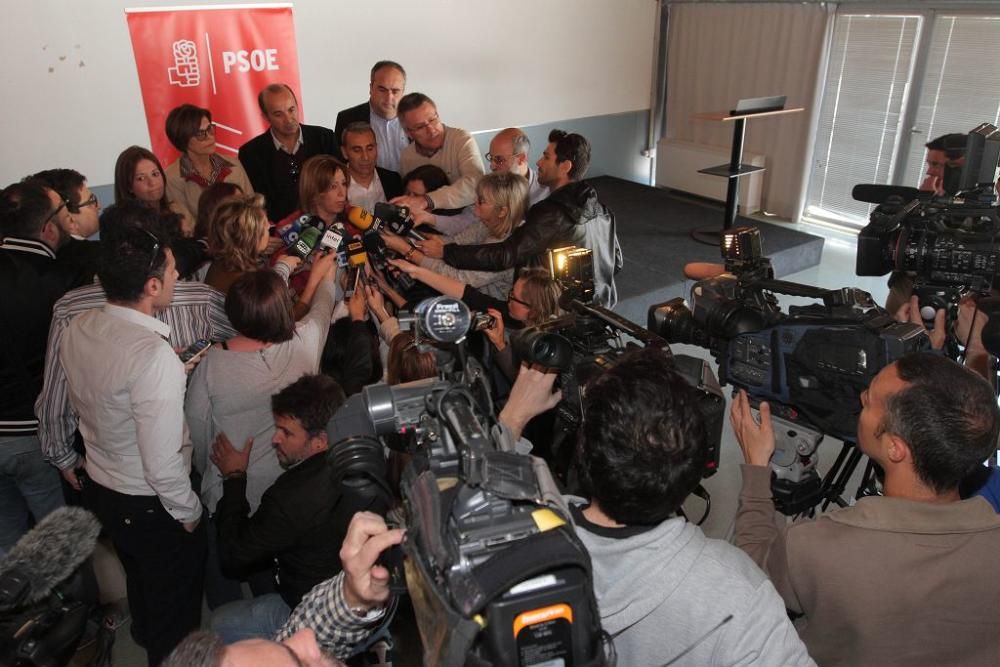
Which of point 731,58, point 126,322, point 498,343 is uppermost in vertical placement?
point 731,58

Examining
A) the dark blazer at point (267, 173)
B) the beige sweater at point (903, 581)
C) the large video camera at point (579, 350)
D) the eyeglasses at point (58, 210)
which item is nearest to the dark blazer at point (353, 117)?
the dark blazer at point (267, 173)

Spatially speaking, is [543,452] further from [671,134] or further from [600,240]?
[671,134]

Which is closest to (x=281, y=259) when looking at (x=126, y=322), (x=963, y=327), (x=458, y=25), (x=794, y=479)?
(x=126, y=322)

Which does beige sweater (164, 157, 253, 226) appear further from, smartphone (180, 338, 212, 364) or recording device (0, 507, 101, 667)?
recording device (0, 507, 101, 667)

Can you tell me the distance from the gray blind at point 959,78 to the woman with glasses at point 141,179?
17.3 feet

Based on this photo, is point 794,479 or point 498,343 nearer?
point 794,479

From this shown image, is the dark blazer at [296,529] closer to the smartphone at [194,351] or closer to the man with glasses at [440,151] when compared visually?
the smartphone at [194,351]

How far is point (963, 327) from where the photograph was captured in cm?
230

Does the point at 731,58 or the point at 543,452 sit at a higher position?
the point at 731,58

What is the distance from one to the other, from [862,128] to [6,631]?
6486 millimetres

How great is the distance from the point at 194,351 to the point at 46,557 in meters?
1.48

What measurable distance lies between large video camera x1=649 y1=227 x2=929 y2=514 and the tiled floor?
94 centimetres

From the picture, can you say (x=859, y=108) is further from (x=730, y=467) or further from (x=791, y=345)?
(x=791, y=345)

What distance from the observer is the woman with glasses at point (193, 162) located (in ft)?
11.3
